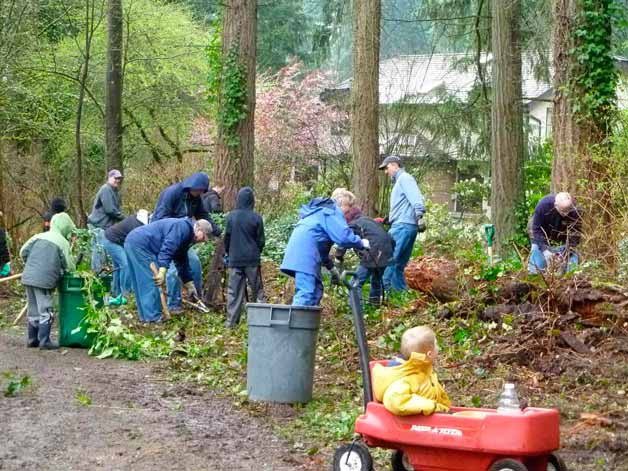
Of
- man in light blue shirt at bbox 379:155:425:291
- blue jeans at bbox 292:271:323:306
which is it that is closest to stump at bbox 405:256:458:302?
man in light blue shirt at bbox 379:155:425:291

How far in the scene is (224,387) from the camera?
10.4m

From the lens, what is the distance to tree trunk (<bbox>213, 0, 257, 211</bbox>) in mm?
17562

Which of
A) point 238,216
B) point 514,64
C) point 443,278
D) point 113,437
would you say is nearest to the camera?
point 113,437

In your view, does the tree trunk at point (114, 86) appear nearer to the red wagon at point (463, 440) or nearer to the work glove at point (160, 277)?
the work glove at point (160, 277)

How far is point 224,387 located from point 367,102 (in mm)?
9392

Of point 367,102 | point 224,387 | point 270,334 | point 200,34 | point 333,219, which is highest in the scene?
point 200,34

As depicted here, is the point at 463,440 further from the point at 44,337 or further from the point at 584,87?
the point at 584,87

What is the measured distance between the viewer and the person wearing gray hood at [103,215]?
17.2 m

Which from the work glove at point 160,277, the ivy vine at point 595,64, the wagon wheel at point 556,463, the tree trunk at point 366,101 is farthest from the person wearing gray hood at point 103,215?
the wagon wheel at point 556,463

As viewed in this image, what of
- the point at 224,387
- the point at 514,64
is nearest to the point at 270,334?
the point at 224,387

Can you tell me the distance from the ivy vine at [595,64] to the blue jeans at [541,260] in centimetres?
217

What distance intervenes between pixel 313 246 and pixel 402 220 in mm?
4854

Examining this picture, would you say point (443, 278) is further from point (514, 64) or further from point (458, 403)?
point (514, 64)

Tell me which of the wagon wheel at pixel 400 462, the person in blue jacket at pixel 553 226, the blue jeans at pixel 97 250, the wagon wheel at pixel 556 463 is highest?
the person in blue jacket at pixel 553 226
